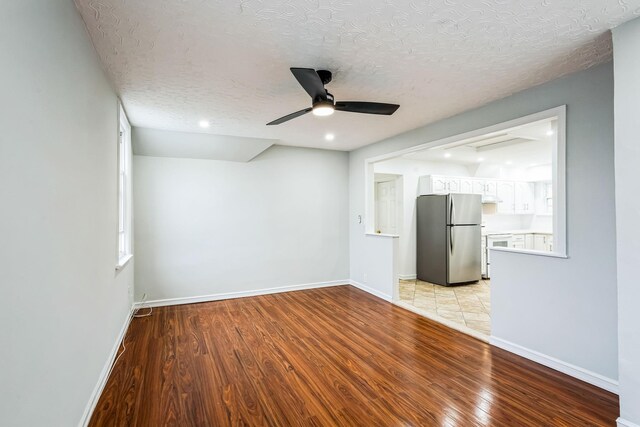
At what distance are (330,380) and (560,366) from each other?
198 cm

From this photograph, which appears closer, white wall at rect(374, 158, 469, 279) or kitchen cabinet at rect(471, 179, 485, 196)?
white wall at rect(374, 158, 469, 279)

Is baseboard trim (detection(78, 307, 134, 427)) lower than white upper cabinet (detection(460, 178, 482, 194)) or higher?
lower

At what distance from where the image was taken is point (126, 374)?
261 cm

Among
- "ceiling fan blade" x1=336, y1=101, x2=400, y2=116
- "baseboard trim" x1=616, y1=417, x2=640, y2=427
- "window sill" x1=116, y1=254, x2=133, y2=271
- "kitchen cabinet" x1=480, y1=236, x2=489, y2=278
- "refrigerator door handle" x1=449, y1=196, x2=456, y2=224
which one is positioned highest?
"ceiling fan blade" x1=336, y1=101, x2=400, y2=116

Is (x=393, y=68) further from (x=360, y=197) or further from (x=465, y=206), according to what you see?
(x=465, y=206)

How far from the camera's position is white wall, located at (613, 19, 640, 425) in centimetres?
181

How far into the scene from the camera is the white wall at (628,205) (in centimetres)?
181

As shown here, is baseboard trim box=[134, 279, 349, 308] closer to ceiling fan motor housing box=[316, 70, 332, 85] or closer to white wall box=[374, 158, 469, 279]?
white wall box=[374, 158, 469, 279]

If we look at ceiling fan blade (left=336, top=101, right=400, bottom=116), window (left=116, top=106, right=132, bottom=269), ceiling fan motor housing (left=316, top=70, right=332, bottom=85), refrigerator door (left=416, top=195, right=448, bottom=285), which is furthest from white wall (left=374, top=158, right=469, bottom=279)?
window (left=116, top=106, right=132, bottom=269)

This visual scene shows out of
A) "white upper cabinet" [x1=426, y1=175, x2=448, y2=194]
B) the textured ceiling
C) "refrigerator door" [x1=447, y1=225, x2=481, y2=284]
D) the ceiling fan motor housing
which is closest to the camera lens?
the textured ceiling

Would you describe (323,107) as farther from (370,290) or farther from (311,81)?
(370,290)

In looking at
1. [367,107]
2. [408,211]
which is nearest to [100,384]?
[367,107]

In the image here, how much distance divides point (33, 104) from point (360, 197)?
466cm

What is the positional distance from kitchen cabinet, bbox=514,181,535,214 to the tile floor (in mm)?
2274
